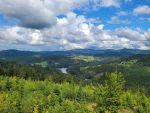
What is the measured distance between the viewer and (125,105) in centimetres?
16938

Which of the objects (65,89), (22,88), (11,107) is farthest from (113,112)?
(65,89)

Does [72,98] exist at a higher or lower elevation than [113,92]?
lower

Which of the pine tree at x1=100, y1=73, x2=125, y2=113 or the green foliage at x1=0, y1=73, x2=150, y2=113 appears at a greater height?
the pine tree at x1=100, y1=73, x2=125, y2=113

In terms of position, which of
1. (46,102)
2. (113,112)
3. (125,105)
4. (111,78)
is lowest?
(125,105)

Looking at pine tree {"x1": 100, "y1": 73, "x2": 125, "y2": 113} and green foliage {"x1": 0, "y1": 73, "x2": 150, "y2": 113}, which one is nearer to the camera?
pine tree {"x1": 100, "y1": 73, "x2": 125, "y2": 113}

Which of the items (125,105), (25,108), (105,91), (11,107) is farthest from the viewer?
(125,105)

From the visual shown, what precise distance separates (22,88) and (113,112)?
4503 inches

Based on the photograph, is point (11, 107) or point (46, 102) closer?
point (11, 107)

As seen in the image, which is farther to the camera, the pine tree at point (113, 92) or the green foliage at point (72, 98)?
the green foliage at point (72, 98)

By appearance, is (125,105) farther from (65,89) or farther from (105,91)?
(105,91)

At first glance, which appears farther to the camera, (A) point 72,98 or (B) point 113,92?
(A) point 72,98

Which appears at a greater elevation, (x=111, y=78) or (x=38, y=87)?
(x=111, y=78)

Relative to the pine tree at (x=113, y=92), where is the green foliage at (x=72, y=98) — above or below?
below

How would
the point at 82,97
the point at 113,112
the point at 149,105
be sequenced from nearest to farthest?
1. the point at 113,112
2. the point at 149,105
3. the point at 82,97
